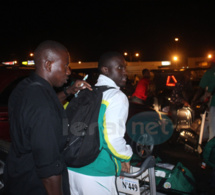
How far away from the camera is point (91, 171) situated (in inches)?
72.2

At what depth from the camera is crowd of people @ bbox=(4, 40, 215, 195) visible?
1.36 m

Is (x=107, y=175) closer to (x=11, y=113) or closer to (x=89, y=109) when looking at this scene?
(x=89, y=109)

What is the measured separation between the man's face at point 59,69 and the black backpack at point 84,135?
0.86 ft

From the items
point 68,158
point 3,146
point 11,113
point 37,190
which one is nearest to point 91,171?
point 68,158

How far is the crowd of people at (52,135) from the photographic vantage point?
1362mm

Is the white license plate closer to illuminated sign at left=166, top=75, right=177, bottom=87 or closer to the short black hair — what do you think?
the short black hair

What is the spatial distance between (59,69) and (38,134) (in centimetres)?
55

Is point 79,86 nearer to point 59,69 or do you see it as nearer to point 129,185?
point 59,69

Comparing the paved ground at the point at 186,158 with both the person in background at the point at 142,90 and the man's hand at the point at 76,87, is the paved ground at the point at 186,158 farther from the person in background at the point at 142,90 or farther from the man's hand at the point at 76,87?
the man's hand at the point at 76,87

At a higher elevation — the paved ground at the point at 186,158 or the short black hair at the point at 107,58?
the short black hair at the point at 107,58

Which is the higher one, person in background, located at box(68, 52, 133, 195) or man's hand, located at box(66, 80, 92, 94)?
man's hand, located at box(66, 80, 92, 94)

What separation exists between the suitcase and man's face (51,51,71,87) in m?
5.28

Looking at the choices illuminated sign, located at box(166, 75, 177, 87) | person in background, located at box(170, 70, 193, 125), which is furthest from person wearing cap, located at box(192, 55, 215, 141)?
illuminated sign, located at box(166, 75, 177, 87)

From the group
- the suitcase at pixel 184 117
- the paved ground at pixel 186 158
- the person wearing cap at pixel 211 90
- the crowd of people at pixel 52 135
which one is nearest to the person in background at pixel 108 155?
the crowd of people at pixel 52 135
